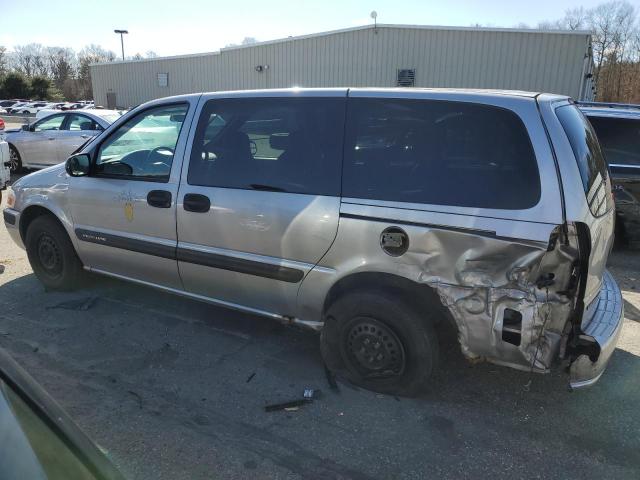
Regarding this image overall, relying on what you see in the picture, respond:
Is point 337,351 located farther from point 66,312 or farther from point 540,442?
point 66,312

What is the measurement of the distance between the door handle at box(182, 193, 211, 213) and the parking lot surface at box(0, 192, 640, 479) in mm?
1040

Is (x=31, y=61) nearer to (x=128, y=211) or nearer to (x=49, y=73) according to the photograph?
(x=49, y=73)

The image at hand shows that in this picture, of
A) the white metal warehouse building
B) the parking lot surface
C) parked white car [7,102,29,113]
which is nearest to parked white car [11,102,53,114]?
parked white car [7,102,29,113]

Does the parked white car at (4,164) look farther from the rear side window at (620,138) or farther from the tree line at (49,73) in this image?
the tree line at (49,73)

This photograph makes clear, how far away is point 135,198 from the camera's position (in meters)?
3.88

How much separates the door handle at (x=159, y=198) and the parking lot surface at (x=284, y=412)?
1.03m

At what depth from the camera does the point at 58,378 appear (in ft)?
11.0

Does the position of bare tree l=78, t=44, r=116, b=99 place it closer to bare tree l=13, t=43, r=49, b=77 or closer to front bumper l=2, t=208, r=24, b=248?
bare tree l=13, t=43, r=49, b=77

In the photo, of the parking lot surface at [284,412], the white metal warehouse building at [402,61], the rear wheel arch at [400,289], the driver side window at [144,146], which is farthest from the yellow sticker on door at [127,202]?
the white metal warehouse building at [402,61]

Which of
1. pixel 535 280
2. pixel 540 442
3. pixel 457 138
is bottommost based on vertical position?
pixel 540 442

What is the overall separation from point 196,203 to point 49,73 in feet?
292

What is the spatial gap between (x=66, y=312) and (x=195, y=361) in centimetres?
152

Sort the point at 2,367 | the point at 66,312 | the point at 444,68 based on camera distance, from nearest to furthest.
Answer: the point at 2,367 → the point at 66,312 → the point at 444,68

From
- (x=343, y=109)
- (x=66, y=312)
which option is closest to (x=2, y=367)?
(x=343, y=109)
